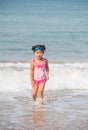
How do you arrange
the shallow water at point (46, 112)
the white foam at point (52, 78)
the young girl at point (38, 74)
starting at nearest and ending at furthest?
1. the shallow water at point (46, 112)
2. the young girl at point (38, 74)
3. the white foam at point (52, 78)

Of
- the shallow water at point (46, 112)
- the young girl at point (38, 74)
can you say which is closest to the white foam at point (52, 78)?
the shallow water at point (46, 112)

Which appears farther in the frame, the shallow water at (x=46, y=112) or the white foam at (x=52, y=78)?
the white foam at (x=52, y=78)

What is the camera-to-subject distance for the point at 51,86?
1119 cm

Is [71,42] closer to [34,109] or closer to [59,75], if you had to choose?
[59,75]

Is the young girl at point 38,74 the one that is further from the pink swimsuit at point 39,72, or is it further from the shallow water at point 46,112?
the shallow water at point 46,112

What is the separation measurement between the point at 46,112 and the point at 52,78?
13.1 ft

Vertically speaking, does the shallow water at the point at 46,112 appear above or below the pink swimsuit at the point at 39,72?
below

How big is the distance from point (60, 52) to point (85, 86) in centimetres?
914

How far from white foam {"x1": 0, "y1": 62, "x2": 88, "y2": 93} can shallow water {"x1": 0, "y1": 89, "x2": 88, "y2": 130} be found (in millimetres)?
959

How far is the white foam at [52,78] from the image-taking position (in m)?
11.1

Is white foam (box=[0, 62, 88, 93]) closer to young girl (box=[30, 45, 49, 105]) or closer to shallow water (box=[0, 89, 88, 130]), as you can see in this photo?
shallow water (box=[0, 89, 88, 130])

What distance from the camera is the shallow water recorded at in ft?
23.7

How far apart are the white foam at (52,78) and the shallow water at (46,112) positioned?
96 centimetres

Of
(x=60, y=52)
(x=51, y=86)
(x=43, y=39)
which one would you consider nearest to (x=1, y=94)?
(x=51, y=86)
